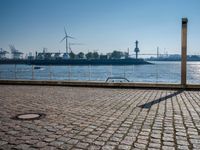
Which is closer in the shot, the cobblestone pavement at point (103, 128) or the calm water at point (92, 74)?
the cobblestone pavement at point (103, 128)

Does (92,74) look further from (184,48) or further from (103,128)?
(103,128)

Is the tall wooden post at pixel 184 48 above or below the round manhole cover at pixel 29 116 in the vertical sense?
above

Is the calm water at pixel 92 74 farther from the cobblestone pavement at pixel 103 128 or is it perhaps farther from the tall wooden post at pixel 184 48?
the cobblestone pavement at pixel 103 128

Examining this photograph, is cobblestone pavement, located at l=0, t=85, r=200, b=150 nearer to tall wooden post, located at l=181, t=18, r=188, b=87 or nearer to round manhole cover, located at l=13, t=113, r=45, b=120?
round manhole cover, located at l=13, t=113, r=45, b=120

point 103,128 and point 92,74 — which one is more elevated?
point 103,128

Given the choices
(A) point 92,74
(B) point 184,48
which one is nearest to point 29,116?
(B) point 184,48

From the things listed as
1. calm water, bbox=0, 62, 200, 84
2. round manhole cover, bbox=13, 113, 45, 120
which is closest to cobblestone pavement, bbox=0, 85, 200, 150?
round manhole cover, bbox=13, 113, 45, 120

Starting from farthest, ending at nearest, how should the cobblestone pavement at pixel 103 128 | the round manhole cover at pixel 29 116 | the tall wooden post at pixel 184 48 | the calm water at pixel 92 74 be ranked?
the calm water at pixel 92 74 → the tall wooden post at pixel 184 48 → the round manhole cover at pixel 29 116 → the cobblestone pavement at pixel 103 128

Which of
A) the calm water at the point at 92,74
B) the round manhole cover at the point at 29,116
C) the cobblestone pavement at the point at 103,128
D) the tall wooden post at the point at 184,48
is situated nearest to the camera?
the cobblestone pavement at the point at 103,128

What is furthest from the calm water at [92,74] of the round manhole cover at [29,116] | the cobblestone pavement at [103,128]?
the round manhole cover at [29,116]

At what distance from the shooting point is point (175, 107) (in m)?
7.53

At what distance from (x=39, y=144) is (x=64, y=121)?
162 centimetres

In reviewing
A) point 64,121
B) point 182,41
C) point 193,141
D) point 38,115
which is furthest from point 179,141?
point 182,41

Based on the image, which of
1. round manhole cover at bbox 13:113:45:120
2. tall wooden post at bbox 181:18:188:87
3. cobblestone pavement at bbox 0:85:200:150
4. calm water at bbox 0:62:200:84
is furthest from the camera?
calm water at bbox 0:62:200:84
